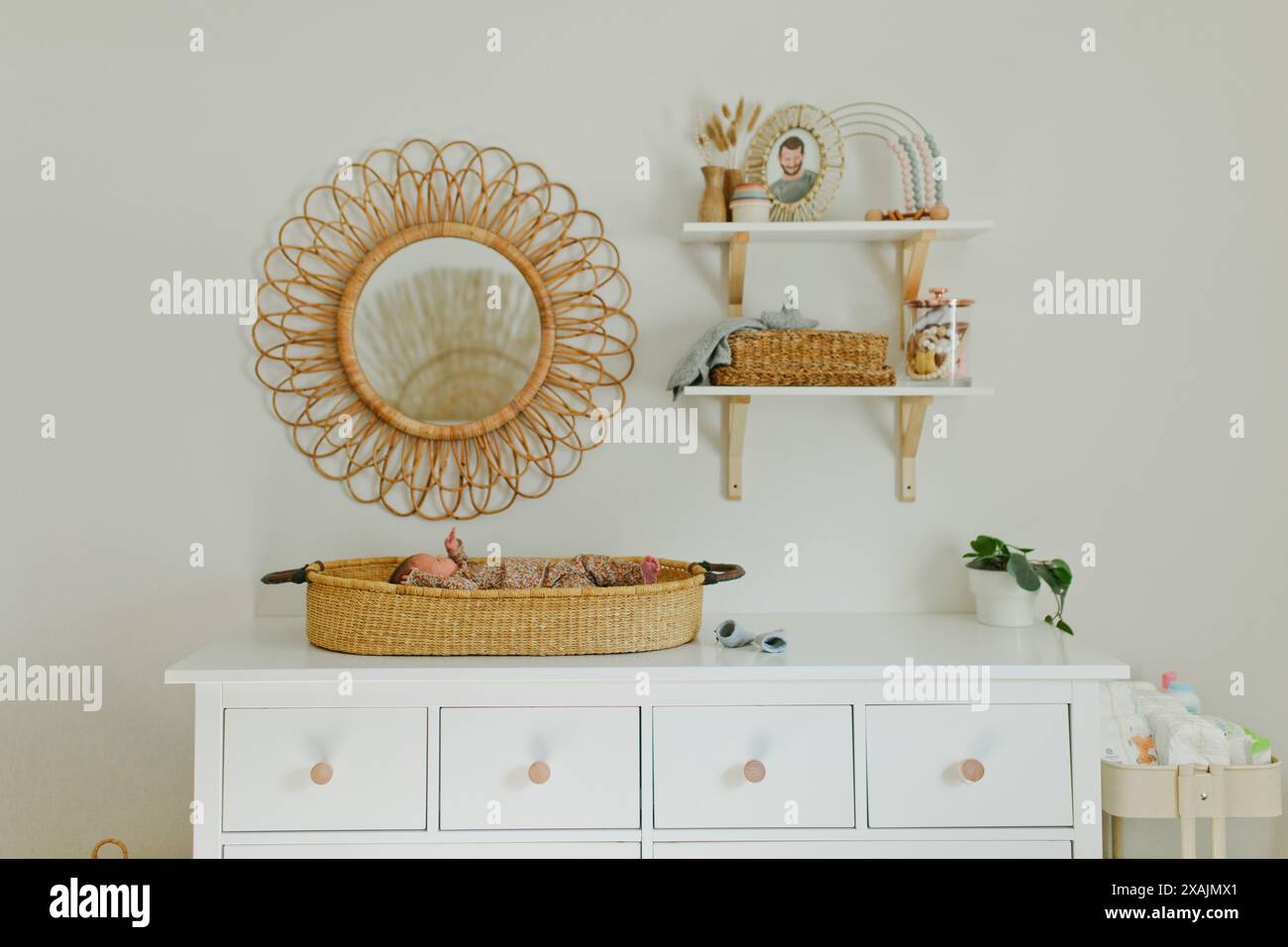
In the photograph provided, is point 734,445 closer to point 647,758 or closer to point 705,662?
point 705,662

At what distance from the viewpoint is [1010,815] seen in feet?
6.29

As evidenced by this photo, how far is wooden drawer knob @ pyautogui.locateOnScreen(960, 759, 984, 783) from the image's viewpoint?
1901 mm

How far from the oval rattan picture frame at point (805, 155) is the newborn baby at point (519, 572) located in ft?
2.43

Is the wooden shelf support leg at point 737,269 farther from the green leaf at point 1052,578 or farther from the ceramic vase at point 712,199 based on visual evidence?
the green leaf at point 1052,578

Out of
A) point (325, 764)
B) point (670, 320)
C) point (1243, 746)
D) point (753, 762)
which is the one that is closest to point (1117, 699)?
point (1243, 746)

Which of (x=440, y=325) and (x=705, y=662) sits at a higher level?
(x=440, y=325)

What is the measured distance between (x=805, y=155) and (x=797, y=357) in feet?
1.39

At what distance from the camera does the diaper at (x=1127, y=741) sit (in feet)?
6.82

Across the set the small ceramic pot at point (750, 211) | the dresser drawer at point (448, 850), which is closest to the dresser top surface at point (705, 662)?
the dresser drawer at point (448, 850)

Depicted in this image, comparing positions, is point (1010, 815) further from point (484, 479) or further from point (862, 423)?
point (484, 479)

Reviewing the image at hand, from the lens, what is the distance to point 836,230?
7.33 ft

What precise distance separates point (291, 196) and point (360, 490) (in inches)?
23.9
